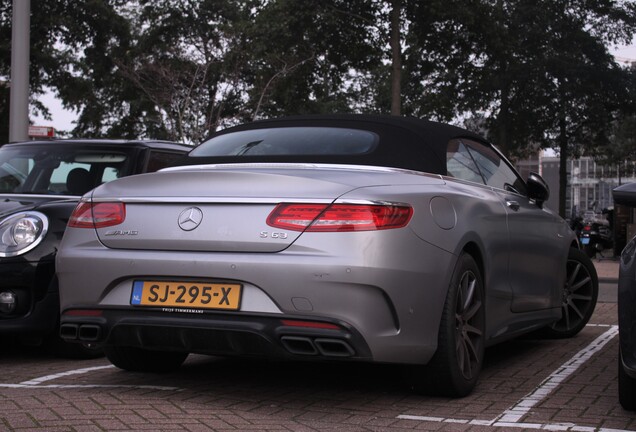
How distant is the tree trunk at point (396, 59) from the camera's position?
2612cm

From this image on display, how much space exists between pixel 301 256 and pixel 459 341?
1.07 meters

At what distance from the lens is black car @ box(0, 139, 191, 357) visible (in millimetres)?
5941

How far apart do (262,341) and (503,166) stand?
2705mm

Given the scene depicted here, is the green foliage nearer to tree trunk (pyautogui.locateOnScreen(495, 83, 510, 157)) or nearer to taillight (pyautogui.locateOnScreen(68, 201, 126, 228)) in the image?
tree trunk (pyautogui.locateOnScreen(495, 83, 510, 157))

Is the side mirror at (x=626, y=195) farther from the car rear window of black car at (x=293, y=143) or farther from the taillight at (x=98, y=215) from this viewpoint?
the taillight at (x=98, y=215)

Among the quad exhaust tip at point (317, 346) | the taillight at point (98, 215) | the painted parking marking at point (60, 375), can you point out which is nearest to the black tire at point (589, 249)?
the painted parking marking at point (60, 375)

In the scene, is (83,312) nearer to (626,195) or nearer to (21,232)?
(21,232)

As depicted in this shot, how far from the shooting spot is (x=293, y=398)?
16.6ft

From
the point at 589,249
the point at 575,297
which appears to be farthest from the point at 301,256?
the point at 589,249

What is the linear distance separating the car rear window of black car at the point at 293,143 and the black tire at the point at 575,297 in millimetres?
2921

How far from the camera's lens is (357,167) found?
16.4ft

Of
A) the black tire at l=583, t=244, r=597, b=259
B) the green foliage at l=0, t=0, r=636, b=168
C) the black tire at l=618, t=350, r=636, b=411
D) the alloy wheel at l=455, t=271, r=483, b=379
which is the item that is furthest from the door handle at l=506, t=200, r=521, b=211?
the green foliage at l=0, t=0, r=636, b=168

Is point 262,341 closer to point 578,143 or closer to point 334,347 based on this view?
point 334,347

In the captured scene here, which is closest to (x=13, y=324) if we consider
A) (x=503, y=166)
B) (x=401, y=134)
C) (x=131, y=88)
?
(x=401, y=134)
